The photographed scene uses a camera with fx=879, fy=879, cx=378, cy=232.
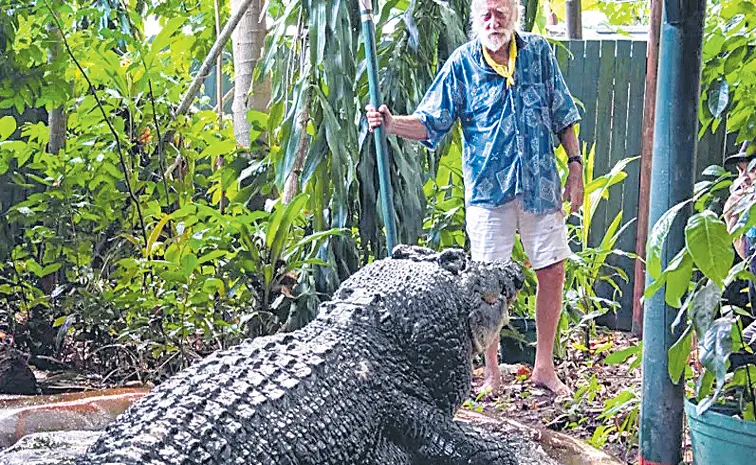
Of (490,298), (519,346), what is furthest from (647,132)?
(490,298)

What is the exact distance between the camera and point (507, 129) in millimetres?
3832

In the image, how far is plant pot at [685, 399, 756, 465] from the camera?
2596 millimetres

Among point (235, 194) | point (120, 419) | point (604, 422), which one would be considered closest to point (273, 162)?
point (235, 194)

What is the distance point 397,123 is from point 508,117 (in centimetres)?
52

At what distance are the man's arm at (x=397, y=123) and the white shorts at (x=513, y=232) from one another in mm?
457

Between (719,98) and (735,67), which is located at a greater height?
(735,67)

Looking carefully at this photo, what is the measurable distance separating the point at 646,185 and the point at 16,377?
3800mm

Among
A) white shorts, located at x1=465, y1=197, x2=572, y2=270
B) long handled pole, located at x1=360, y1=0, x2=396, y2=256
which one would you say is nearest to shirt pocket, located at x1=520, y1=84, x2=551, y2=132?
white shorts, located at x1=465, y1=197, x2=572, y2=270

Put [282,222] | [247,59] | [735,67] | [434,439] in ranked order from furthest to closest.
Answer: [247,59] < [282,222] < [735,67] < [434,439]

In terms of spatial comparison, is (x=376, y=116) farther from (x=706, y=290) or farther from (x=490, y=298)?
(x=706, y=290)

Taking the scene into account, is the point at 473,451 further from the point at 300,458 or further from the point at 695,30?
the point at 695,30

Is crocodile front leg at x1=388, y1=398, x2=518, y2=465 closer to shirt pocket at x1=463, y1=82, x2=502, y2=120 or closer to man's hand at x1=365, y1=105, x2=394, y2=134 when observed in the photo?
man's hand at x1=365, y1=105, x2=394, y2=134

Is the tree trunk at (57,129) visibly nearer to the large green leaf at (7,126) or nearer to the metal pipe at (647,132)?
the large green leaf at (7,126)

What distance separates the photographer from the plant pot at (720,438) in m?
2.60
